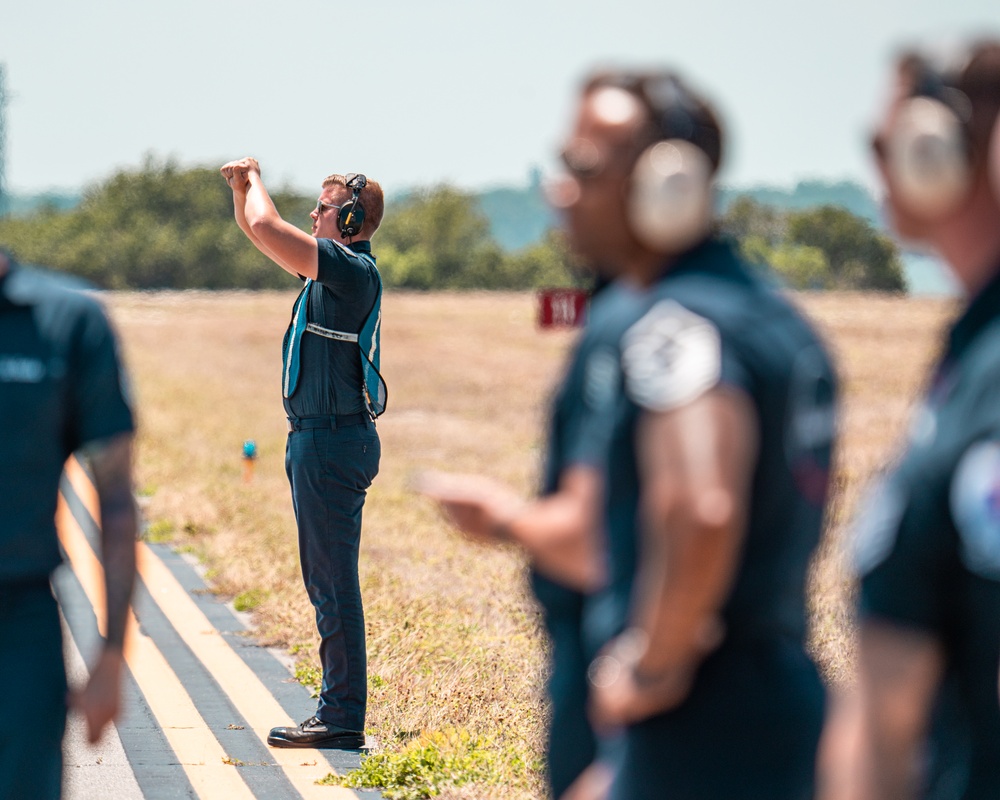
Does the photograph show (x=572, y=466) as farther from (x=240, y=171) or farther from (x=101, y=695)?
(x=240, y=171)

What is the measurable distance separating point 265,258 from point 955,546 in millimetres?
120236

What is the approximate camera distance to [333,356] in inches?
221

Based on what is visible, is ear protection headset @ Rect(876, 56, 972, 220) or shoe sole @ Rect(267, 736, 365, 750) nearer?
ear protection headset @ Rect(876, 56, 972, 220)

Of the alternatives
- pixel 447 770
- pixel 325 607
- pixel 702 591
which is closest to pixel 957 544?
pixel 702 591

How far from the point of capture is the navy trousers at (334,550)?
221 inches

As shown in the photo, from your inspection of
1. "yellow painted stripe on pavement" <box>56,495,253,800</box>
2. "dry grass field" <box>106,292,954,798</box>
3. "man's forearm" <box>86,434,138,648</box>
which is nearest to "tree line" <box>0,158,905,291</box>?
"dry grass field" <box>106,292,954,798</box>

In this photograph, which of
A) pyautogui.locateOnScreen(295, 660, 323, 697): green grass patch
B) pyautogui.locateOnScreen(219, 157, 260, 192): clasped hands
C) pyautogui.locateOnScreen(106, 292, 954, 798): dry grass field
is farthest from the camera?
pyautogui.locateOnScreen(295, 660, 323, 697): green grass patch

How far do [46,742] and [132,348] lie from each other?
123ft

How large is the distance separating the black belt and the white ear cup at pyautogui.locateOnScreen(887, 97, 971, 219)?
3.72m

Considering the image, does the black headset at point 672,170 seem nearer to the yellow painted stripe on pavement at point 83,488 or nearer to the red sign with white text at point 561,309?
the red sign with white text at point 561,309

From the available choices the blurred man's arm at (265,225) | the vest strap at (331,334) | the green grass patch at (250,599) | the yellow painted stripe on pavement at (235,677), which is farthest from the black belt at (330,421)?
the green grass patch at (250,599)

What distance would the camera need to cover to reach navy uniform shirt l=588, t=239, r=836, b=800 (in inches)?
91.7

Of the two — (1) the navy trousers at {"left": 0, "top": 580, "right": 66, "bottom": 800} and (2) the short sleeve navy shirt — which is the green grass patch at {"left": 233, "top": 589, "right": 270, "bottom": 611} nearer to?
(1) the navy trousers at {"left": 0, "top": 580, "right": 66, "bottom": 800}

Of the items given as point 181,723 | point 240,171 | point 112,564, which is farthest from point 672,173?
point 181,723
